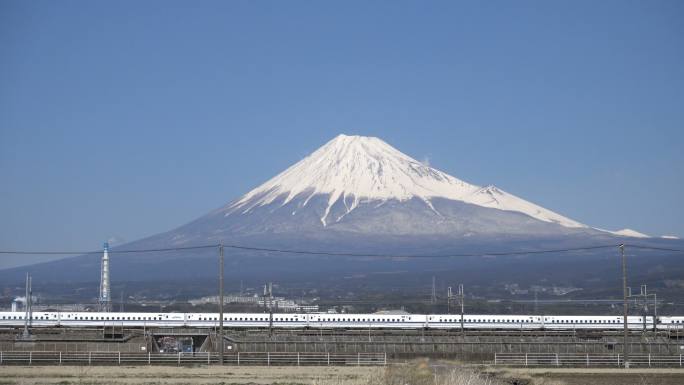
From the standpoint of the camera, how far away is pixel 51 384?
1545 inches

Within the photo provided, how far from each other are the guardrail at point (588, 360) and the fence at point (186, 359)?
7.13m

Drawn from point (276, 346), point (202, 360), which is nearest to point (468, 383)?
point (202, 360)

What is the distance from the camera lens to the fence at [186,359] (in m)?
52.5

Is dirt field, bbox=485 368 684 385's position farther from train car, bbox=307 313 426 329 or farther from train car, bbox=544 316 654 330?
train car, bbox=544 316 654 330

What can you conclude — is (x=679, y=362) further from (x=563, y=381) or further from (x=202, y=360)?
(x=202, y=360)

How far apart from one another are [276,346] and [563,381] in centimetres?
2323

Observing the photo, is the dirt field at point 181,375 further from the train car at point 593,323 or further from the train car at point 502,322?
the train car at point 593,323

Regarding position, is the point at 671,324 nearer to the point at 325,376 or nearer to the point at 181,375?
the point at 325,376

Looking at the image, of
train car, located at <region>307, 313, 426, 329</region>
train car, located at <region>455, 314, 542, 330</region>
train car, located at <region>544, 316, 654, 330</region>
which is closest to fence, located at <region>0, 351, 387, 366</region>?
train car, located at <region>307, 313, 426, 329</region>

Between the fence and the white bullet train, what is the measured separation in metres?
32.7

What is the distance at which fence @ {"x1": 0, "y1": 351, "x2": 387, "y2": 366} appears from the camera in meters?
52.5

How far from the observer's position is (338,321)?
95.0m

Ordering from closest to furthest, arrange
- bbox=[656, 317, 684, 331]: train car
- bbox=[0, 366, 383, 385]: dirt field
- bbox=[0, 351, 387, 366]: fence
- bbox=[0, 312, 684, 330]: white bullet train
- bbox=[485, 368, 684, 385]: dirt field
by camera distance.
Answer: bbox=[0, 366, 383, 385]: dirt field
bbox=[485, 368, 684, 385]: dirt field
bbox=[0, 351, 387, 366]: fence
bbox=[656, 317, 684, 331]: train car
bbox=[0, 312, 684, 330]: white bullet train

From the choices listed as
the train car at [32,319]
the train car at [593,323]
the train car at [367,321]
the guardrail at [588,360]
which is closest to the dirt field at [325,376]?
the guardrail at [588,360]
